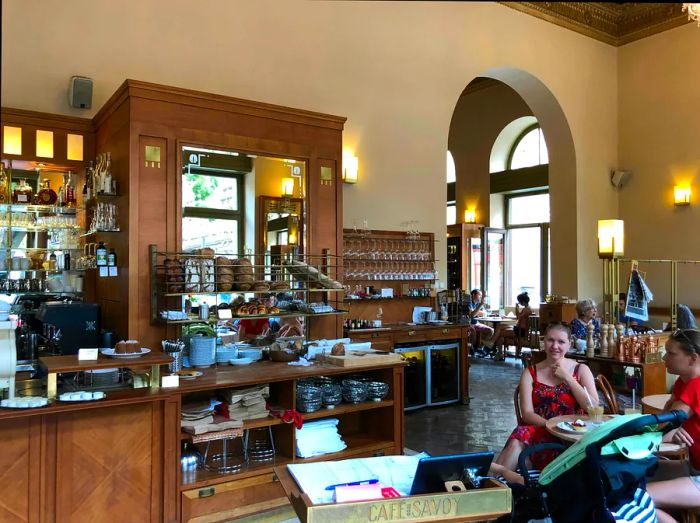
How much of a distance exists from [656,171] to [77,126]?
8520 mm

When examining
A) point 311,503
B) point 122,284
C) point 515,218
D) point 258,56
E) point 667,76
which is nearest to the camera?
point 311,503

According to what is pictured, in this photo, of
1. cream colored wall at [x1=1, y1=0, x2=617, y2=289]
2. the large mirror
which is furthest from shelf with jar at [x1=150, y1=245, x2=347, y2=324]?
cream colored wall at [x1=1, y1=0, x2=617, y2=289]

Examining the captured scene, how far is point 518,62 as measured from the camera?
845cm

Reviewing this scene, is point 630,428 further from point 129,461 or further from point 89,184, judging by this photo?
point 89,184

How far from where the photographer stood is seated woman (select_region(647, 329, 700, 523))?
2822 millimetres

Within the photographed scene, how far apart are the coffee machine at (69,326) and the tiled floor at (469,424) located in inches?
117

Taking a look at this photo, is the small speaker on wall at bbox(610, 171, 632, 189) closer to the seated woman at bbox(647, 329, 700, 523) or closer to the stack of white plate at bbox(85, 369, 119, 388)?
the seated woman at bbox(647, 329, 700, 523)

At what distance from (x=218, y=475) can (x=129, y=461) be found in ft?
1.90

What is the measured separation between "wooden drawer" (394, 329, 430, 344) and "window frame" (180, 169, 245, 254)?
7.41 feet

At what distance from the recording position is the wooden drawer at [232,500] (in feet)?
11.2

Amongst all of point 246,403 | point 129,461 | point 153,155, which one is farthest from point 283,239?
point 129,461

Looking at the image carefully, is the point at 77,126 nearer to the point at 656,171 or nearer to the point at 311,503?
the point at 311,503

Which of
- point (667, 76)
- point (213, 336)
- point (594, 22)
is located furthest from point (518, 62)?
point (213, 336)

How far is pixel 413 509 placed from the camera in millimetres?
2008
